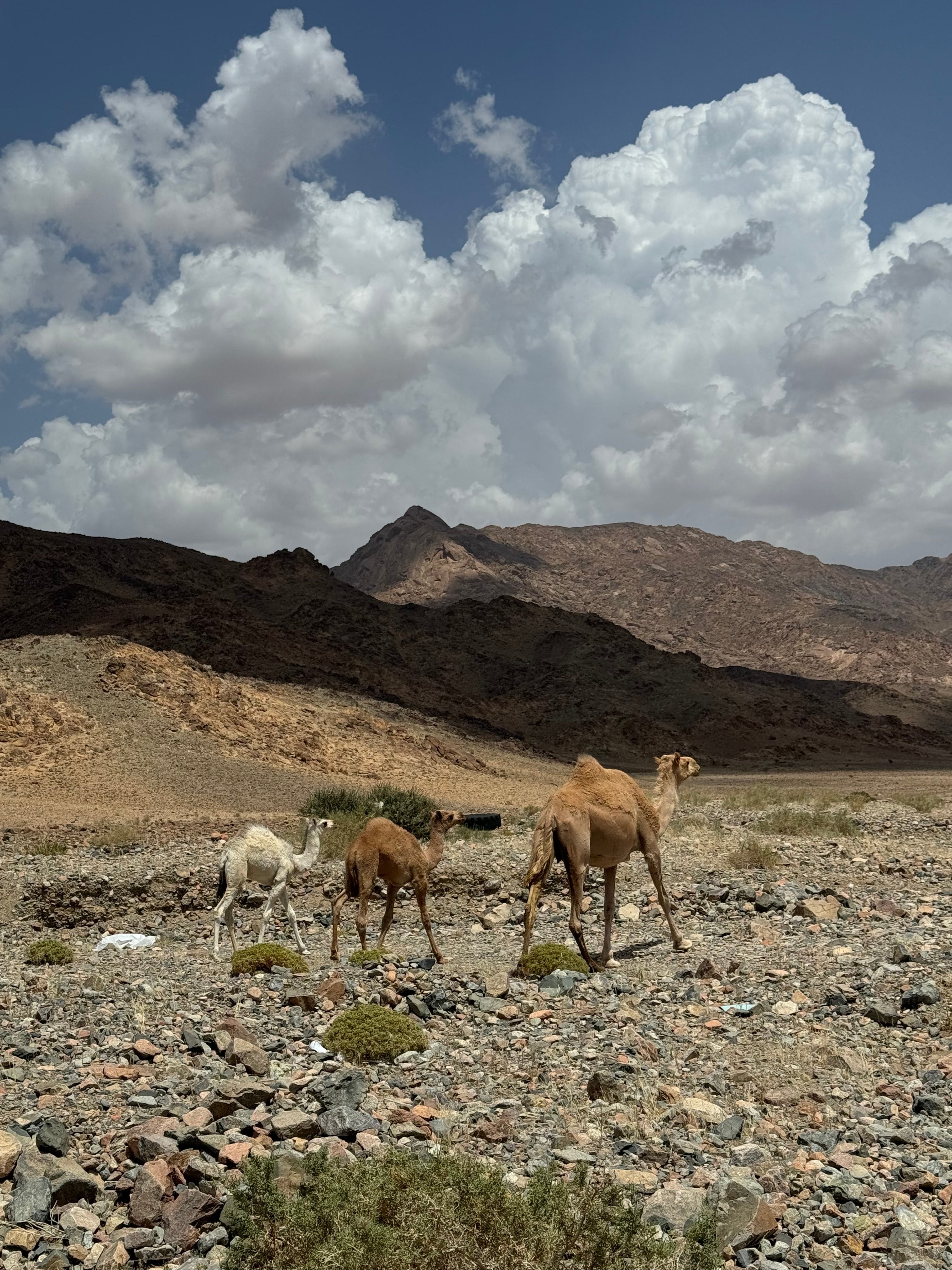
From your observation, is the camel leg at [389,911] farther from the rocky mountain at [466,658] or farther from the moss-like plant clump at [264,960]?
the rocky mountain at [466,658]

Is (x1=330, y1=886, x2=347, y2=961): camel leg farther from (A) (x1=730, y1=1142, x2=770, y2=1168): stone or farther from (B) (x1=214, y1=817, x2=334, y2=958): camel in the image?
(A) (x1=730, y1=1142, x2=770, y2=1168): stone

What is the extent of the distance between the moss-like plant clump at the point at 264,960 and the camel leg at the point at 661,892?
4.58 m

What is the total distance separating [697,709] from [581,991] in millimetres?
64040

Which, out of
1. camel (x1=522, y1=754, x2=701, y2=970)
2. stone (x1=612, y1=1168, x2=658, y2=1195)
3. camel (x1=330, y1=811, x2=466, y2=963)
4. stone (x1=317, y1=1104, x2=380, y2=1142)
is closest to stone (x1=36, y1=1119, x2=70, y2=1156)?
stone (x1=317, y1=1104, x2=380, y2=1142)

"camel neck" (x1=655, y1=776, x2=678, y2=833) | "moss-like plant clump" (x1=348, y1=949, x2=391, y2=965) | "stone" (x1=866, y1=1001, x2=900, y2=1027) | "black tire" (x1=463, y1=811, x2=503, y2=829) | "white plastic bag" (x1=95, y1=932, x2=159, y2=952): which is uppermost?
"camel neck" (x1=655, y1=776, x2=678, y2=833)

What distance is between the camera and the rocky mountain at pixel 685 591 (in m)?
120

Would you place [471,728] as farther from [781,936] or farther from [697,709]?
[781,936]

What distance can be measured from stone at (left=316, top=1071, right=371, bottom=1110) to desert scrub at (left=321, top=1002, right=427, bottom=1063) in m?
0.95

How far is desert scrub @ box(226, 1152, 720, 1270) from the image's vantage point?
5207mm

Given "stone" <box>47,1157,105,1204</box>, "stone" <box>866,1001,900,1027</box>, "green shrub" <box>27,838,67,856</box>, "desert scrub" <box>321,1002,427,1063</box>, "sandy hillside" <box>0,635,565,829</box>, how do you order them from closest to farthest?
"stone" <box>47,1157,105,1204</box>
"desert scrub" <box>321,1002,427,1063</box>
"stone" <box>866,1001,900,1027</box>
"green shrub" <box>27,838,67,856</box>
"sandy hillside" <box>0,635,565,829</box>

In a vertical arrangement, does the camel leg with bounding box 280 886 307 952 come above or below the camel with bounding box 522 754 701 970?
below

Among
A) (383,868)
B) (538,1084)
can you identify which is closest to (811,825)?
(383,868)

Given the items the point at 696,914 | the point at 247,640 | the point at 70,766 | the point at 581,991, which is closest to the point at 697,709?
the point at 247,640

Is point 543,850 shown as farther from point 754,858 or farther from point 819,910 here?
point 754,858
